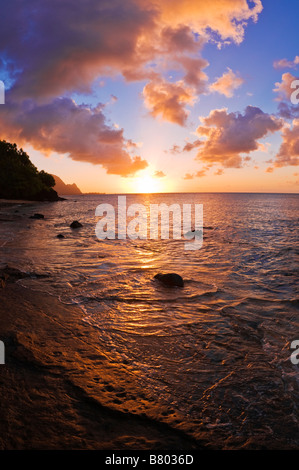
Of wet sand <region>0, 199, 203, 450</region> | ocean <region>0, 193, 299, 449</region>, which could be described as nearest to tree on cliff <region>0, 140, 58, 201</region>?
ocean <region>0, 193, 299, 449</region>

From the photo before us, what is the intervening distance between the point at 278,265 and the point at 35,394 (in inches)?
517

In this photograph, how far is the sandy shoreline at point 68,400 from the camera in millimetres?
2975

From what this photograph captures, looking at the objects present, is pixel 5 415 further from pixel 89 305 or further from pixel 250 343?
pixel 250 343

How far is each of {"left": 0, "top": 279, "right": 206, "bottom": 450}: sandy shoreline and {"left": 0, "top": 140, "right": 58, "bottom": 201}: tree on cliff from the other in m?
85.6

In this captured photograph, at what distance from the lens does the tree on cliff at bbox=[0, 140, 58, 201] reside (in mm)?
77938

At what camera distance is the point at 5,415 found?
10.3 ft

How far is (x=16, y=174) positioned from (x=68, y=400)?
87.7m

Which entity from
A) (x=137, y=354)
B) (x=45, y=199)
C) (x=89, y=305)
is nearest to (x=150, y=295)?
(x=89, y=305)

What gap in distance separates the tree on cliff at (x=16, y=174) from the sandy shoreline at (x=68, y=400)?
85649 millimetres

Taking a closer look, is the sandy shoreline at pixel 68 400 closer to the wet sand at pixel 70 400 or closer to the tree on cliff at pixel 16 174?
the wet sand at pixel 70 400
